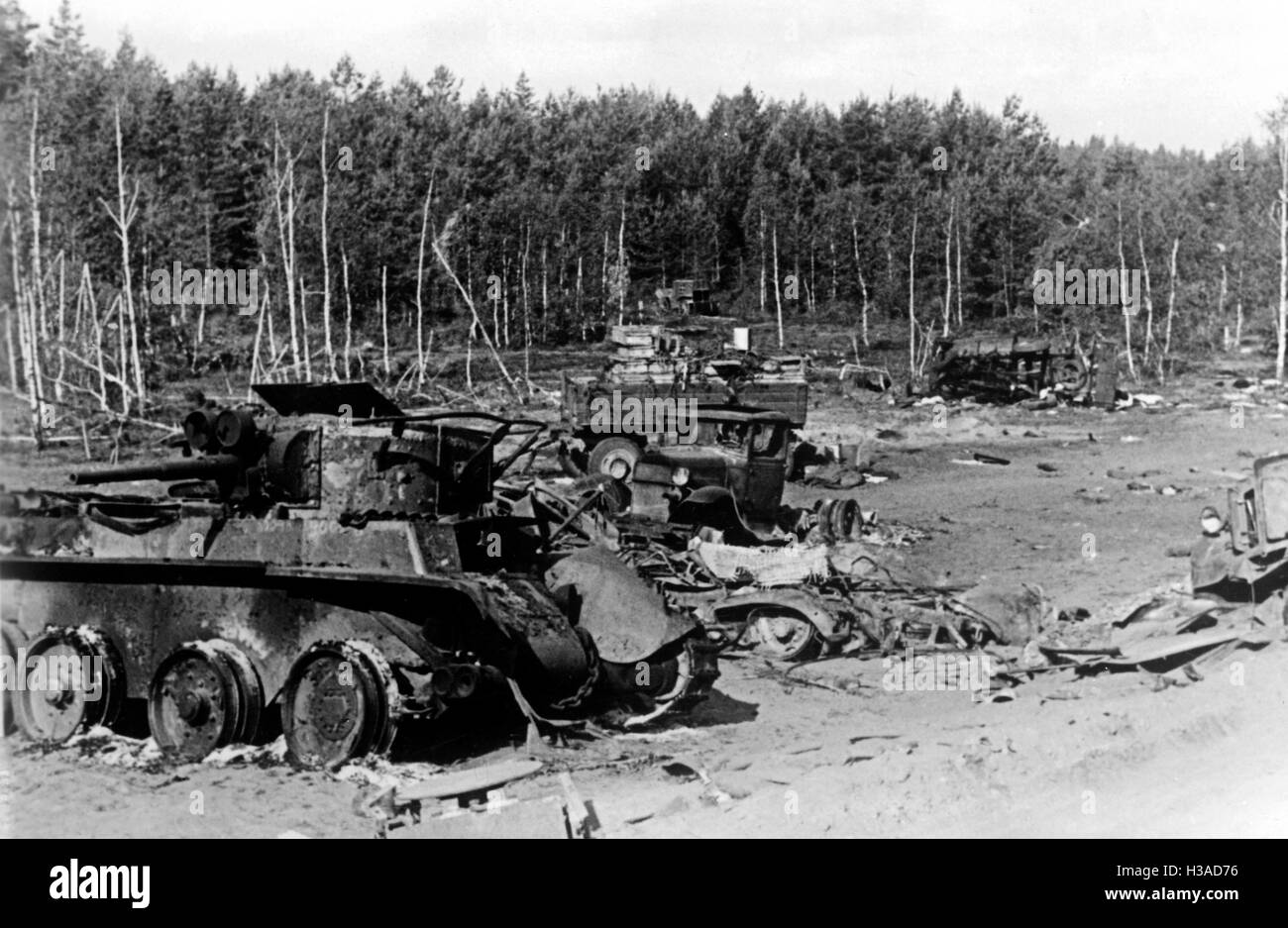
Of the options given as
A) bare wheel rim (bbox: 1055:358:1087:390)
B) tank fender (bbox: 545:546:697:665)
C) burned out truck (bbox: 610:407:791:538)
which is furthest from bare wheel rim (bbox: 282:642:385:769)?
bare wheel rim (bbox: 1055:358:1087:390)

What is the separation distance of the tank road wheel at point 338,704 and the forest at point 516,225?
15.8 m

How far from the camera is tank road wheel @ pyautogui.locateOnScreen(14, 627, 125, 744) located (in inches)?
419

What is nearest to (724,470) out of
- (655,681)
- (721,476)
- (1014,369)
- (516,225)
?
(721,476)

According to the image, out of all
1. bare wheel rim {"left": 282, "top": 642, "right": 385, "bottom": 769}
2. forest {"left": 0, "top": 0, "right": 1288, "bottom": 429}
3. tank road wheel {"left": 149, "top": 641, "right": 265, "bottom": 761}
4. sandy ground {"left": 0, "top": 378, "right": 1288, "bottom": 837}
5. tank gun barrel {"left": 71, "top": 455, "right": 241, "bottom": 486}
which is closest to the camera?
sandy ground {"left": 0, "top": 378, "right": 1288, "bottom": 837}

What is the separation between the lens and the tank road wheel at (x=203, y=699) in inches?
394

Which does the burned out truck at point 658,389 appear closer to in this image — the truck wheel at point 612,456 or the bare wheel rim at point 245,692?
the truck wheel at point 612,456

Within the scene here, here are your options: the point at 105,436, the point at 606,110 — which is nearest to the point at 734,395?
the point at 105,436

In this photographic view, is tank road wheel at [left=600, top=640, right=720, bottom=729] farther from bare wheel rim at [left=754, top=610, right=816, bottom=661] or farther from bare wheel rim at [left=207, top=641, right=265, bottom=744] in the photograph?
bare wheel rim at [left=207, top=641, right=265, bottom=744]

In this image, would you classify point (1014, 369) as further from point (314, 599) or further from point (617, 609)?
point (314, 599)

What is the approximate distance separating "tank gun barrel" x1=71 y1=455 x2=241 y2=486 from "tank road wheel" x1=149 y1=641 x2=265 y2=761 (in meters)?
1.26

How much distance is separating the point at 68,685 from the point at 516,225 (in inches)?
1285

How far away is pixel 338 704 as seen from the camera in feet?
31.8

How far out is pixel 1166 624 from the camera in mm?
12156
